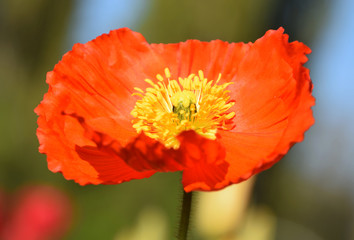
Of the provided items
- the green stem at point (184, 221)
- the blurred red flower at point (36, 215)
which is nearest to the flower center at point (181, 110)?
the green stem at point (184, 221)

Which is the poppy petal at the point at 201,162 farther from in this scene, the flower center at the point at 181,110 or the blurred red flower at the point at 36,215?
the blurred red flower at the point at 36,215

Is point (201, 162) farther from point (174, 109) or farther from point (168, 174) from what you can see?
point (168, 174)

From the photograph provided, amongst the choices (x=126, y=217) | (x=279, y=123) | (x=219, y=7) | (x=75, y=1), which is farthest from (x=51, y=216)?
(x=75, y=1)

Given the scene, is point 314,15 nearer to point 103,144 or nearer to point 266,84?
point 266,84

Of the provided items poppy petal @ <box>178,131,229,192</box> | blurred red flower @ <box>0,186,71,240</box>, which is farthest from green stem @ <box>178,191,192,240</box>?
blurred red flower @ <box>0,186,71,240</box>

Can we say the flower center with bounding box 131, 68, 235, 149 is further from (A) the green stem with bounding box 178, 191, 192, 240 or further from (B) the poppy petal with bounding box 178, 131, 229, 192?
(A) the green stem with bounding box 178, 191, 192, 240

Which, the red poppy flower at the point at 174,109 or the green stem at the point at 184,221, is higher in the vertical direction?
the red poppy flower at the point at 174,109
